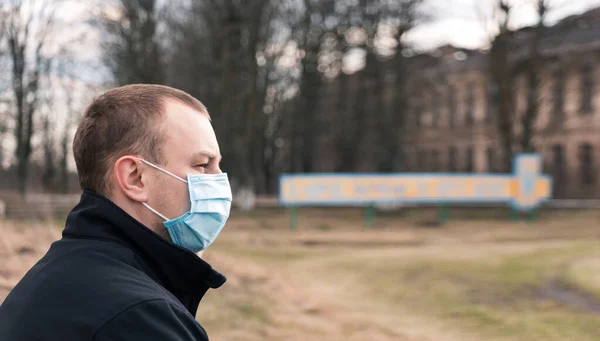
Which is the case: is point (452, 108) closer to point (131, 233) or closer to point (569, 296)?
point (569, 296)

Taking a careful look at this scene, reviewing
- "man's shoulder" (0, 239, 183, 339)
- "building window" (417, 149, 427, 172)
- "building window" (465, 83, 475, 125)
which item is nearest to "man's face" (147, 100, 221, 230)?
"man's shoulder" (0, 239, 183, 339)

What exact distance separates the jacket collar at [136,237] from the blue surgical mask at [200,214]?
0.16 meters

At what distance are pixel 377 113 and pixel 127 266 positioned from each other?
129 ft

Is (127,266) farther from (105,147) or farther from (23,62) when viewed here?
(23,62)

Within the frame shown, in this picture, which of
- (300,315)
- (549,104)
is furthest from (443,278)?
(549,104)

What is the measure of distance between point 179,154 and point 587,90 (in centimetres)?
4434

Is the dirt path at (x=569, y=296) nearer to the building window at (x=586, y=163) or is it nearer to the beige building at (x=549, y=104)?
the beige building at (x=549, y=104)

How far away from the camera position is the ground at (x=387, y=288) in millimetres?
8969

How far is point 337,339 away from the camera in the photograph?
8.43 metres

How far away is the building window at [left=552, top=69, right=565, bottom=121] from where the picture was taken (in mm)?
44875

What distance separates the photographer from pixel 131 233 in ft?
7.24

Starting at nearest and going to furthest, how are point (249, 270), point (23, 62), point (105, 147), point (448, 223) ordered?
point (105, 147)
point (249, 270)
point (448, 223)
point (23, 62)

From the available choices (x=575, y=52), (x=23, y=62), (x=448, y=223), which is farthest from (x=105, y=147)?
(x=575, y=52)

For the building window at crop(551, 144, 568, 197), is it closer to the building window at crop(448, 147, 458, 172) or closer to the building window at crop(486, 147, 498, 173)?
the building window at crop(486, 147, 498, 173)
